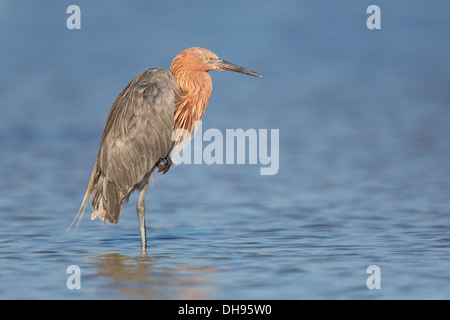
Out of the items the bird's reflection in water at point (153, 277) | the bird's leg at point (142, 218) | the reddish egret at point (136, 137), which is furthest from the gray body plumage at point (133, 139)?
the bird's reflection in water at point (153, 277)

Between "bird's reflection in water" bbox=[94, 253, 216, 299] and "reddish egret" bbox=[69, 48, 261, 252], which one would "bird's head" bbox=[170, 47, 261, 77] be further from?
"bird's reflection in water" bbox=[94, 253, 216, 299]

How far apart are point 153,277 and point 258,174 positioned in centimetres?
658

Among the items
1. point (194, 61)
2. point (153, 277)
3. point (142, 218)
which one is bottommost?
point (153, 277)

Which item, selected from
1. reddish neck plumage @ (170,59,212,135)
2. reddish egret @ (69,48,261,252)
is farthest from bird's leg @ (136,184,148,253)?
reddish neck plumage @ (170,59,212,135)

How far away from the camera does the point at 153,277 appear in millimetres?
7312

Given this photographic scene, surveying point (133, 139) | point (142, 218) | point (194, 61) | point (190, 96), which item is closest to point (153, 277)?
point (142, 218)

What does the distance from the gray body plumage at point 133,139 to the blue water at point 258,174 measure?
60cm

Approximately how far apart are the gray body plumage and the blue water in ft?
1.97

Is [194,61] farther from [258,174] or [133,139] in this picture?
[258,174]

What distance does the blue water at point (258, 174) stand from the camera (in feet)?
24.3

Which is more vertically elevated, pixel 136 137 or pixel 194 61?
pixel 194 61

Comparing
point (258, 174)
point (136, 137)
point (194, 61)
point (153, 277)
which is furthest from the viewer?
point (258, 174)

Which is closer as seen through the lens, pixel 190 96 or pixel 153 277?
pixel 153 277
